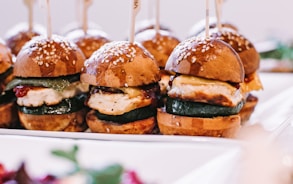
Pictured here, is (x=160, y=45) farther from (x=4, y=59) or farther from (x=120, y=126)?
(x=4, y=59)

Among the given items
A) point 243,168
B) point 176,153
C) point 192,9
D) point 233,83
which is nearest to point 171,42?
point 233,83

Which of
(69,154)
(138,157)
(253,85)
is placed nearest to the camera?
(69,154)

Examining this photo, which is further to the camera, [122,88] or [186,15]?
[186,15]

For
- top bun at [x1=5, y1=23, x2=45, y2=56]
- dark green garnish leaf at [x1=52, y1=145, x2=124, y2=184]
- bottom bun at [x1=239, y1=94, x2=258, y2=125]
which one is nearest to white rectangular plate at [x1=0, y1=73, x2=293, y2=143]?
bottom bun at [x1=239, y1=94, x2=258, y2=125]

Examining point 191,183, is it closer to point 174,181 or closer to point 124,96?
point 174,181

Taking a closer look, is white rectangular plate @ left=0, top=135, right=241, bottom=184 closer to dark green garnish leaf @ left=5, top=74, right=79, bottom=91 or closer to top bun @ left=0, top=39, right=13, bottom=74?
dark green garnish leaf @ left=5, top=74, right=79, bottom=91

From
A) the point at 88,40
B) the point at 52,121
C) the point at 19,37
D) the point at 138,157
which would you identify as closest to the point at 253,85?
the point at 88,40
